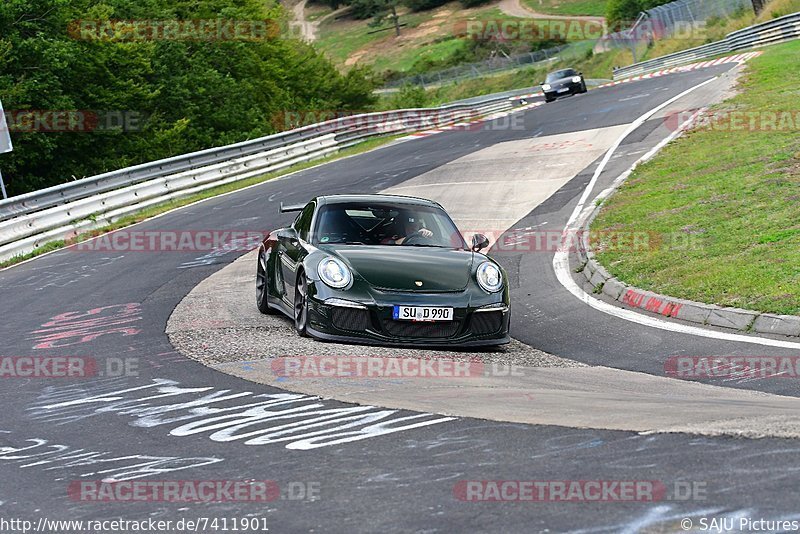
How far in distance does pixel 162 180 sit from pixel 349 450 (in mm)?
20903

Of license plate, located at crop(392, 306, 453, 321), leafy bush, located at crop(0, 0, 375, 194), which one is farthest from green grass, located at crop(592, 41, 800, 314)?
leafy bush, located at crop(0, 0, 375, 194)

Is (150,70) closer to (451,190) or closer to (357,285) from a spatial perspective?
(451,190)

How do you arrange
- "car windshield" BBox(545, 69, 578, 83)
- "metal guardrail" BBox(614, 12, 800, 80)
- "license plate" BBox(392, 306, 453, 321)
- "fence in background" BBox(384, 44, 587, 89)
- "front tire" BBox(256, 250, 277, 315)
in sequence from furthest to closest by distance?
1. "fence in background" BBox(384, 44, 587, 89)
2. "car windshield" BBox(545, 69, 578, 83)
3. "metal guardrail" BBox(614, 12, 800, 80)
4. "front tire" BBox(256, 250, 277, 315)
5. "license plate" BBox(392, 306, 453, 321)

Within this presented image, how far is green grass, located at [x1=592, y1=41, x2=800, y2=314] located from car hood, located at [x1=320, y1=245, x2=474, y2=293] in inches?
105

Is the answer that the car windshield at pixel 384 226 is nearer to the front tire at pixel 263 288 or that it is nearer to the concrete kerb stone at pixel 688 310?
the front tire at pixel 263 288

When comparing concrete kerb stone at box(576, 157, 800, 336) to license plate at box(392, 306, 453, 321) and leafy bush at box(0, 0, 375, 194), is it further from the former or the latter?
leafy bush at box(0, 0, 375, 194)

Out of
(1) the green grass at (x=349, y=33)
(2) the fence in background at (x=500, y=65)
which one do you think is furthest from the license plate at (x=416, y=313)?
(1) the green grass at (x=349, y=33)

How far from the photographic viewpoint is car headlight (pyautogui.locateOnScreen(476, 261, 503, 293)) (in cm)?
1040

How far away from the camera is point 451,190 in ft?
79.6

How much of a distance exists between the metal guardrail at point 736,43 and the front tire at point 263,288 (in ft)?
130

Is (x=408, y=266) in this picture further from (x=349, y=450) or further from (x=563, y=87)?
(x=563, y=87)

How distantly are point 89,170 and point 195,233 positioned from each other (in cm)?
1674

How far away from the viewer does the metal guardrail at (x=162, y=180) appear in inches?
806

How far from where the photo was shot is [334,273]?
10258 mm
